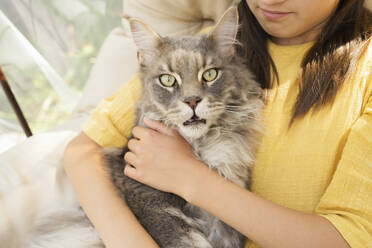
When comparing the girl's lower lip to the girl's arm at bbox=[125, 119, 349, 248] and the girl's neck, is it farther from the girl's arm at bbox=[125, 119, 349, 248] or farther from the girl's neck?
the girl's arm at bbox=[125, 119, 349, 248]

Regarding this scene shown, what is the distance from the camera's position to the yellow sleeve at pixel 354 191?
910 mm

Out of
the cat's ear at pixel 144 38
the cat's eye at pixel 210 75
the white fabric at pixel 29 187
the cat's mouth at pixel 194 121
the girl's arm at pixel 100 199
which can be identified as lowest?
the white fabric at pixel 29 187

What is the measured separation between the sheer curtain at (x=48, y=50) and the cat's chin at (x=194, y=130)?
193 cm

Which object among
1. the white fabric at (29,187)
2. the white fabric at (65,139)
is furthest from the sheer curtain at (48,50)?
the white fabric at (29,187)

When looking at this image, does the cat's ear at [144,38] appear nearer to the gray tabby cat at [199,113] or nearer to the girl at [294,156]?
the gray tabby cat at [199,113]

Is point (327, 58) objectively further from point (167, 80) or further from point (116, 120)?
point (116, 120)

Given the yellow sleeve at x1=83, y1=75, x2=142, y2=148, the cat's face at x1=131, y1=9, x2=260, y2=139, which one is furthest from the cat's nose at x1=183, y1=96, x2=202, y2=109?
the yellow sleeve at x1=83, y1=75, x2=142, y2=148

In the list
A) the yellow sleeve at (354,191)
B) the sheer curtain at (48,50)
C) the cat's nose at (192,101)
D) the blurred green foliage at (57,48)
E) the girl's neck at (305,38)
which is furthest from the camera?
the blurred green foliage at (57,48)

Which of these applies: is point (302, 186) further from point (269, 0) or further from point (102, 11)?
point (102, 11)

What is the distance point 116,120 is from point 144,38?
1.35 feet

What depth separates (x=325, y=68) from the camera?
3.67ft

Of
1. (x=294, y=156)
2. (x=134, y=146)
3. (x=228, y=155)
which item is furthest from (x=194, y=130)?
(x=294, y=156)

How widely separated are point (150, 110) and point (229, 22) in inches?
18.8

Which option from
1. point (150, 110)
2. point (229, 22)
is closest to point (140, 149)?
point (150, 110)
